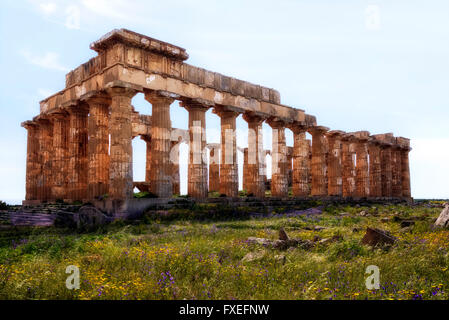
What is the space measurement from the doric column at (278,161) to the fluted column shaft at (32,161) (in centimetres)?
1569

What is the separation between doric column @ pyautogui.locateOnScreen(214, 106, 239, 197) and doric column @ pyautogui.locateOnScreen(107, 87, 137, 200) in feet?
20.4

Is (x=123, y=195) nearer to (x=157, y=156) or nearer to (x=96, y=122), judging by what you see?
(x=157, y=156)

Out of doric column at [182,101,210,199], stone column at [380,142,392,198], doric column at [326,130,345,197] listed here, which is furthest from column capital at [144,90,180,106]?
stone column at [380,142,392,198]

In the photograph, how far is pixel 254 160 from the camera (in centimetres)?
2344

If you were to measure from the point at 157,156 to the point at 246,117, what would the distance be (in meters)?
7.37

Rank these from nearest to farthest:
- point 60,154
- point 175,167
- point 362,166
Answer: point 60,154 → point 175,167 → point 362,166

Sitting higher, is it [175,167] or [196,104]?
[196,104]

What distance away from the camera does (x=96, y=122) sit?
751 inches

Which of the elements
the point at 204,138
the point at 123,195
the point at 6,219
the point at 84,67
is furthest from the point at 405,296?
the point at 84,67

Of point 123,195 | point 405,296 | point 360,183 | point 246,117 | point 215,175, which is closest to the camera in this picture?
point 405,296

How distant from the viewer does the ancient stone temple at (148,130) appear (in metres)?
17.5

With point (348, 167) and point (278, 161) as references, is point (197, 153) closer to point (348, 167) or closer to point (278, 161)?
point (278, 161)

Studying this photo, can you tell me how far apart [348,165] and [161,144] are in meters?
19.3

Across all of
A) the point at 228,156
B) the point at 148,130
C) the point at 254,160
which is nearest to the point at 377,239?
the point at 228,156
